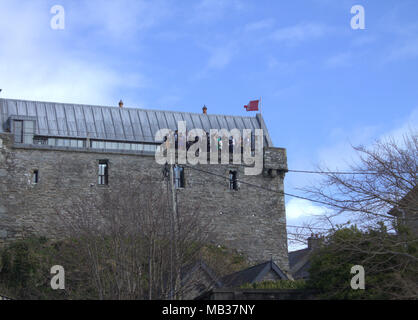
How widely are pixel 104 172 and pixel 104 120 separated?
5415mm

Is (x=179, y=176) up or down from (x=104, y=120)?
down

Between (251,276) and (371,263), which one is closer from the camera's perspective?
(371,263)

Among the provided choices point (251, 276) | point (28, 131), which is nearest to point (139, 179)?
point (28, 131)

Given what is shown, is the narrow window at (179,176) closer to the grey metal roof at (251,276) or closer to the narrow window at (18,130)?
the narrow window at (18,130)

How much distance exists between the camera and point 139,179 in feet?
125

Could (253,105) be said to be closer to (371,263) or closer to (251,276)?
(251,276)

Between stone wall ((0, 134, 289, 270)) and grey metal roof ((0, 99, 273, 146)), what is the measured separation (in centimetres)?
325

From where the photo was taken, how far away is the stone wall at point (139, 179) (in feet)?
118

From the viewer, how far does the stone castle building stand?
3628cm
